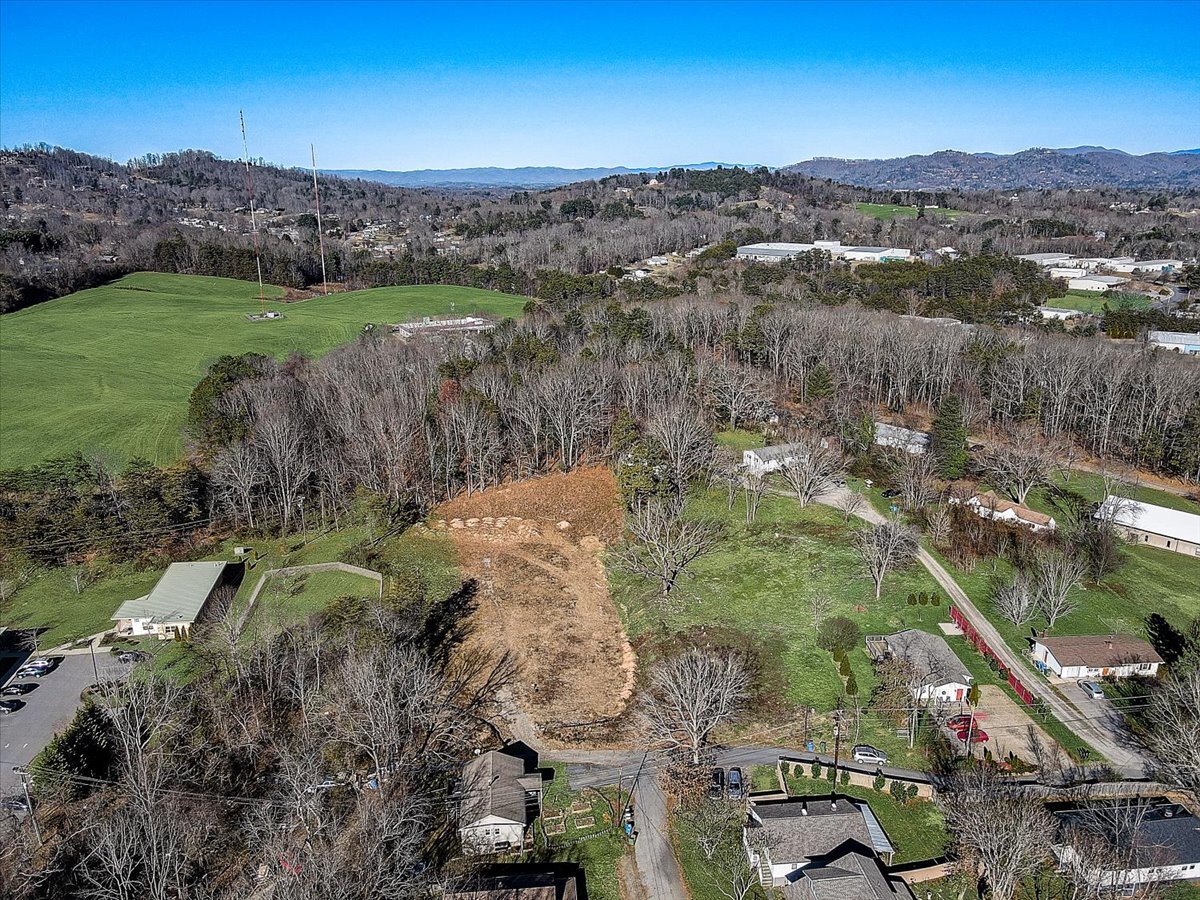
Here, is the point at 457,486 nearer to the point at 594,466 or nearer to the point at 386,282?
the point at 594,466

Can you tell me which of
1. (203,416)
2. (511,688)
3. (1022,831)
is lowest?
(511,688)

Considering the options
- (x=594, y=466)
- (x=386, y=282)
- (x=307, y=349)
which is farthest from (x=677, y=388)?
(x=386, y=282)

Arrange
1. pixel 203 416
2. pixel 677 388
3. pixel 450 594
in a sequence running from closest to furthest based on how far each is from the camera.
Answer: pixel 450 594, pixel 203 416, pixel 677 388

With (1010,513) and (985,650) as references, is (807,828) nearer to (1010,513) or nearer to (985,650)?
(985,650)

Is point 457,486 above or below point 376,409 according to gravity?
below

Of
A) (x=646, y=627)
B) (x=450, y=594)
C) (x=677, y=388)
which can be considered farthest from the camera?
(x=677, y=388)

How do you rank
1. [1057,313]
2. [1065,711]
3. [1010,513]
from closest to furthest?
[1065,711], [1010,513], [1057,313]

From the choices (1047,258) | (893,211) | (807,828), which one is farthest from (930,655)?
(893,211)
